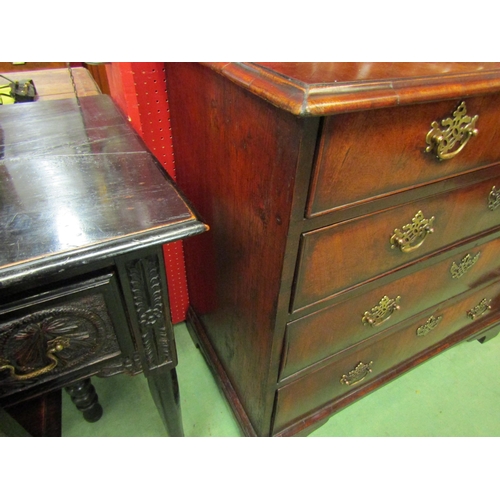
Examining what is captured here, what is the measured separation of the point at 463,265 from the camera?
2.78 ft

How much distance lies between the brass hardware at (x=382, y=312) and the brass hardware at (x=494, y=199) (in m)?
0.28

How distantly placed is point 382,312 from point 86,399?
2.71ft

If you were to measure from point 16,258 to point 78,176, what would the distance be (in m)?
0.20

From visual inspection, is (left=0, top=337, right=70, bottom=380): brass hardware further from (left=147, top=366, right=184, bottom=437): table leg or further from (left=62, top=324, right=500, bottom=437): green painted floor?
(left=62, top=324, right=500, bottom=437): green painted floor

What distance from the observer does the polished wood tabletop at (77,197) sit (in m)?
0.39

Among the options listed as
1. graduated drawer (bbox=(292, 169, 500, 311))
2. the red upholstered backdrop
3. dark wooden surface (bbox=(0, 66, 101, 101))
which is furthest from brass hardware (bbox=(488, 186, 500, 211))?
dark wooden surface (bbox=(0, 66, 101, 101))

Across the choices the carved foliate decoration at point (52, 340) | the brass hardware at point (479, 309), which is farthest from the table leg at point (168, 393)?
the brass hardware at point (479, 309)

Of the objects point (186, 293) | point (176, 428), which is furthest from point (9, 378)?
point (186, 293)

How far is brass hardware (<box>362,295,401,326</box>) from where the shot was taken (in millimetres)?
733

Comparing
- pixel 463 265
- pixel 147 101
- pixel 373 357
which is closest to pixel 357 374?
pixel 373 357

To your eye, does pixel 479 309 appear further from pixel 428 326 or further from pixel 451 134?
pixel 451 134

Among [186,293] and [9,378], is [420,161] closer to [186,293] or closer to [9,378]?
[9,378]

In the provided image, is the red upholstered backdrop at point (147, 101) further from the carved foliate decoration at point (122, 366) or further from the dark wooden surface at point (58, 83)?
the carved foliate decoration at point (122, 366)

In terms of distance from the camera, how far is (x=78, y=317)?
17.6 inches
